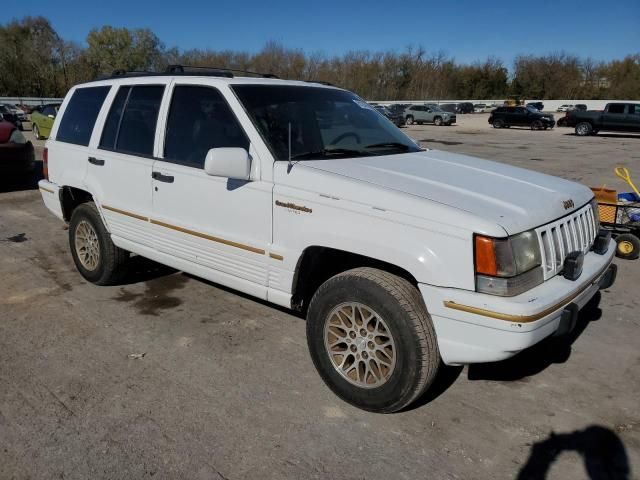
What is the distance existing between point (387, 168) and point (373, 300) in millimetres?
934

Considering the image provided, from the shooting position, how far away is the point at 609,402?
3176 mm

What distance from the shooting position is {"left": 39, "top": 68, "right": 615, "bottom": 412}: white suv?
8.57 ft

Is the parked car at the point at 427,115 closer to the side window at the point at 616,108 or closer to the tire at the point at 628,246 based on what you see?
the side window at the point at 616,108

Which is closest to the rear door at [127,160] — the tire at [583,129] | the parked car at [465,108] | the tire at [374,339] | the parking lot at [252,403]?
the parking lot at [252,403]

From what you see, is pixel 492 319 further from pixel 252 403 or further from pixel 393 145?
pixel 393 145

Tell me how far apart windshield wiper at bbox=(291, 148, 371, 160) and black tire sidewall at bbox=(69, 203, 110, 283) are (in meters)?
2.26

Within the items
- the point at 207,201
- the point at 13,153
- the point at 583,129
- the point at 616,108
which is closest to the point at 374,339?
the point at 207,201

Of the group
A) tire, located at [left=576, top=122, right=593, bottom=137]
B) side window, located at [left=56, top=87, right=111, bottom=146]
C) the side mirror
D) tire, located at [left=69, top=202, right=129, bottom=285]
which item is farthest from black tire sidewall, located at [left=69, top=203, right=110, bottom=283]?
tire, located at [left=576, top=122, right=593, bottom=137]

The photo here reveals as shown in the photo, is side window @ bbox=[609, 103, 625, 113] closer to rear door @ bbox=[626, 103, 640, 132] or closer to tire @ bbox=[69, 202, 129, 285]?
rear door @ bbox=[626, 103, 640, 132]

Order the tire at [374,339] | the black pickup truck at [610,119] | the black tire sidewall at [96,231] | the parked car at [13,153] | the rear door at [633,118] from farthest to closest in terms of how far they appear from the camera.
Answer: the black pickup truck at [610,119] → the rear door at [633,118] → the parked car at [13,153] → the black tire sidewall at [96,231] → the tire at [374,339]

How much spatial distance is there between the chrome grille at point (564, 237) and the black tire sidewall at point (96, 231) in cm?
367

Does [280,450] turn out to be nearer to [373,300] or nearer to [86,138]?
[373,300]

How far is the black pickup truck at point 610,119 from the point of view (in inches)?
1051

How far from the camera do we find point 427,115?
4003 centimetres
